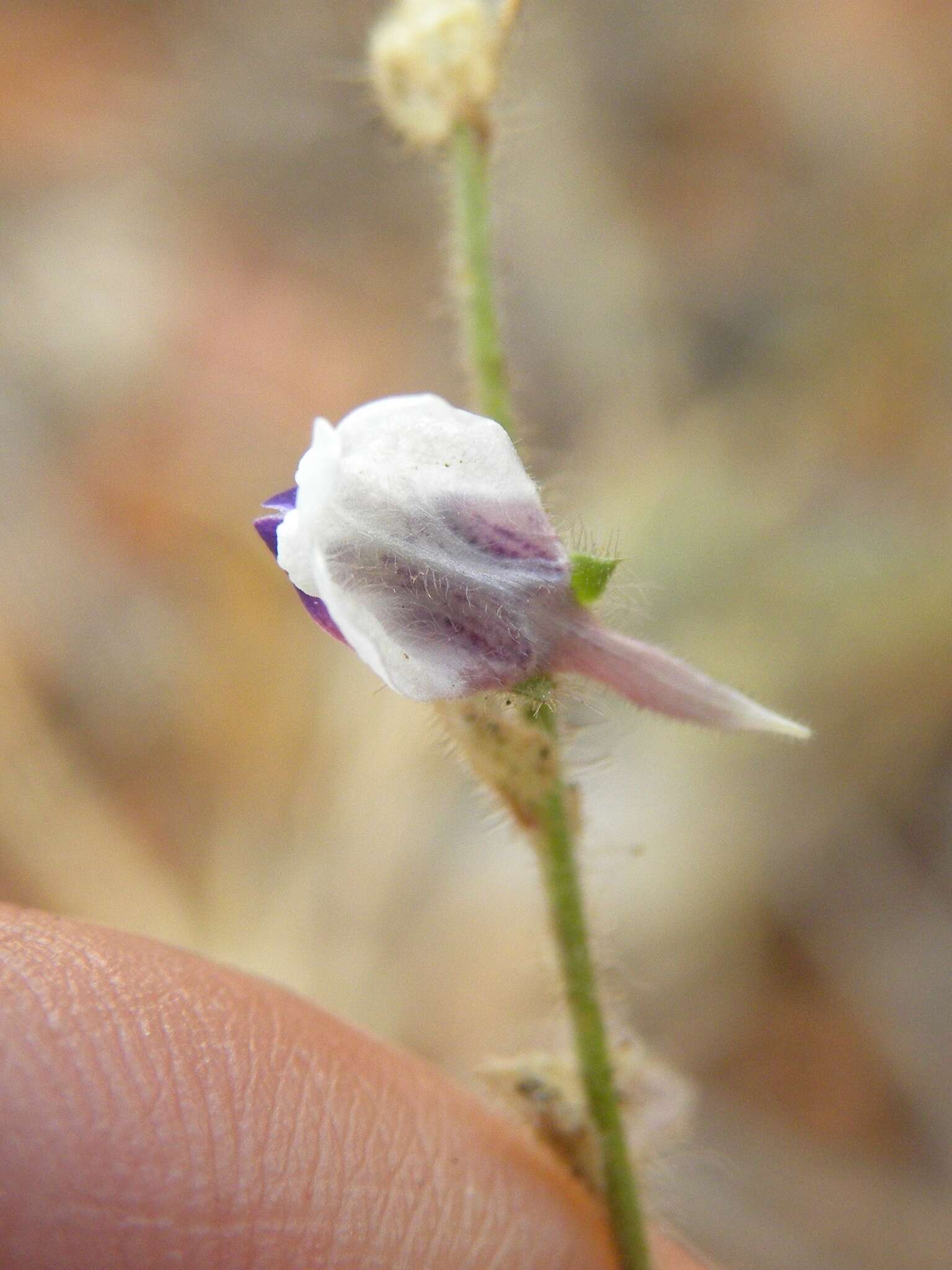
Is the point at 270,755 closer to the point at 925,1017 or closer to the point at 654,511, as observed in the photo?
the point at 654,511

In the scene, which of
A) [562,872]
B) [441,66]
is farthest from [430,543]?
[441,66]

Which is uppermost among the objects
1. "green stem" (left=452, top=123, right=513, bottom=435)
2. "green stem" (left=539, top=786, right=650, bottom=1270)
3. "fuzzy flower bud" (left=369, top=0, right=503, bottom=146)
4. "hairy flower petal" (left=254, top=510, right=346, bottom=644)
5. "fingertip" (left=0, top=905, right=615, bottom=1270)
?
"fuzzy flower bud" (left=369, top=0, right=503, bottom=146)

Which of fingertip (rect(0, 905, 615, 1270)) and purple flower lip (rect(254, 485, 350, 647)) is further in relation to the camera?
fingertip (rect(0, 905, 615, 1270))

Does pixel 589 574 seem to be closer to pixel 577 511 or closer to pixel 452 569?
pixel 452 569

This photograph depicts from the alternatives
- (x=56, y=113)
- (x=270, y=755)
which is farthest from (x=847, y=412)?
(x=56, y=113)

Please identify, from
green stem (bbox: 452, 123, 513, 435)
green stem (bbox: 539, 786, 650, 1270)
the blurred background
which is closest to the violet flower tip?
green stem (bbox: 452, 123, 513, 435)

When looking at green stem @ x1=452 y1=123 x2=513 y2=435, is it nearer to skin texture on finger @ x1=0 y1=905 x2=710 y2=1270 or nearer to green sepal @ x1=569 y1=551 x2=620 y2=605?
green sepal @ x1=569 y1=551 x2=620 y2=605
